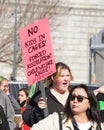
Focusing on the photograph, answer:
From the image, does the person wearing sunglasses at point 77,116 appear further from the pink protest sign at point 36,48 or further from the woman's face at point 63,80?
the pink protest sign at point 36,48

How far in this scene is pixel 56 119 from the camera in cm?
573

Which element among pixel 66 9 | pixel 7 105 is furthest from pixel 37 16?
pixel 7 105

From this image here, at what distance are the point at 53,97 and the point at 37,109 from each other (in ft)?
0.72

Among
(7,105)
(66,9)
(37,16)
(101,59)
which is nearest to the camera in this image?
(7,105)

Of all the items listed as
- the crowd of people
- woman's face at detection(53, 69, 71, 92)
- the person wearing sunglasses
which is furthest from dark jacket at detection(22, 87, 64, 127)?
the person wearing sunglasses

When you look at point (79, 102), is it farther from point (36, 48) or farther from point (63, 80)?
point (36, 48)

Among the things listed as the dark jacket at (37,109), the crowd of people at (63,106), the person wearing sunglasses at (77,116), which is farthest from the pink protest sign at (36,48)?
the person wearing sunglasses at (77,116)

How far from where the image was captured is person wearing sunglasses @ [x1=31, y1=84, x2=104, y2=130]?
5707mm

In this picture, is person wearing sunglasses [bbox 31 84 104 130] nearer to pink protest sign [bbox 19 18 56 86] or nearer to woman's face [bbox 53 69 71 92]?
woman's face [bbox 53 69 71 92]

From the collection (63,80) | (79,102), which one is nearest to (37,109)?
(63,80)

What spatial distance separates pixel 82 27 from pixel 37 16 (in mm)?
4771

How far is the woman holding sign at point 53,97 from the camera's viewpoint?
7309 millimetres

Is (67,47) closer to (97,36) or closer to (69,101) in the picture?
(97,36)

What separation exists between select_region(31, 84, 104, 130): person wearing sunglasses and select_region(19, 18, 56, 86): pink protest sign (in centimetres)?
163
